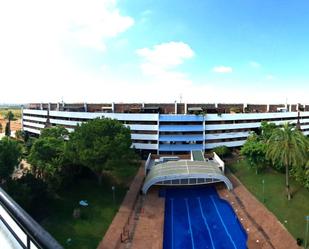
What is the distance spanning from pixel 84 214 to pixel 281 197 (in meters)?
22.2

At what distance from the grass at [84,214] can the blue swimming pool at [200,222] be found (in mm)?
6104

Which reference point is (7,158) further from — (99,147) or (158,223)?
(158,223)

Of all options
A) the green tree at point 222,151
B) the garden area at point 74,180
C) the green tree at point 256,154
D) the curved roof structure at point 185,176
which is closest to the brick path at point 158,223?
the garden area at point 74,180

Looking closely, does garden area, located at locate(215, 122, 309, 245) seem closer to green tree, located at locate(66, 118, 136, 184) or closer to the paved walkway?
the paved walkway

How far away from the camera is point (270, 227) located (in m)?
27.5

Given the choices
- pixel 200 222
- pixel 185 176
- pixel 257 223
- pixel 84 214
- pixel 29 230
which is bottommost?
pixel 200 222

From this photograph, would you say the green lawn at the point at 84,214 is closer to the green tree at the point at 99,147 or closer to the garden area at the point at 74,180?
the garden area at the point at 74,180

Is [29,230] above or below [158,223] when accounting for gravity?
above

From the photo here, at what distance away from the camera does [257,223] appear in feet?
94.0

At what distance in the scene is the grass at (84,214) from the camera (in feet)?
79.5

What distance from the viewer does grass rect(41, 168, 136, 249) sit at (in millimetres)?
24219

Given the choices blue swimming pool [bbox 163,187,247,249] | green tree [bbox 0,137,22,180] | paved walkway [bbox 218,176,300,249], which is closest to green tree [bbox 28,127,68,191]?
green tree [bbox 0,137,22,180]

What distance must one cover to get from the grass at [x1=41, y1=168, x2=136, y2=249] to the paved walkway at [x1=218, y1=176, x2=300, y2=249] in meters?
13.6

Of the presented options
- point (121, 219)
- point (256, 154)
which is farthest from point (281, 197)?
point (121, 219)
